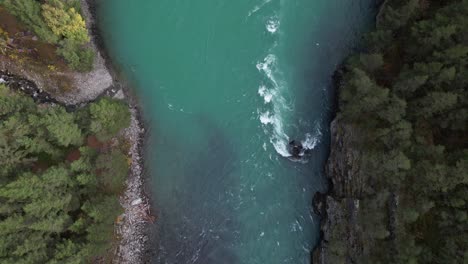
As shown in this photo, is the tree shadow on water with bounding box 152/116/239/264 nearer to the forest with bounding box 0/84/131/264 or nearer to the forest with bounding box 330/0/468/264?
the forest with bounding box 0/84/131/264

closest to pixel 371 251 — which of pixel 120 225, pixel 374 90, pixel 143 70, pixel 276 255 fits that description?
pixel 276 255

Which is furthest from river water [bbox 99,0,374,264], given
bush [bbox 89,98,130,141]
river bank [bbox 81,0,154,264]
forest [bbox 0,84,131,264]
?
forest [bbox 0,84,131,264]

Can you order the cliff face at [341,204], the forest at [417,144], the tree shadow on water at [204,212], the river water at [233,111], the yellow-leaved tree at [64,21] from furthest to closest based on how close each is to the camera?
the river water at [233,111]
the tree shadow on water at [204,212]
the cliff face at [341,204]
the yellow-leaved tree at [64,21]
the forest at [417,144]

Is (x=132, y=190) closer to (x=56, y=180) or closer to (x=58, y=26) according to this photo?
(x=56, y=180)

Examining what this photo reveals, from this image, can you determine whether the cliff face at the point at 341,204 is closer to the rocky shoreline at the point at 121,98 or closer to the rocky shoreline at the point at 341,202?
the rocky shoreline at the point at 341,202

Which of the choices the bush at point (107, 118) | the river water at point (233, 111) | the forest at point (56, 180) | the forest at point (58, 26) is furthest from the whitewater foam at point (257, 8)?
the forest at point (56, 180)

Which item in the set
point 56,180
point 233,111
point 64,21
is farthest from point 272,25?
point 56,180
